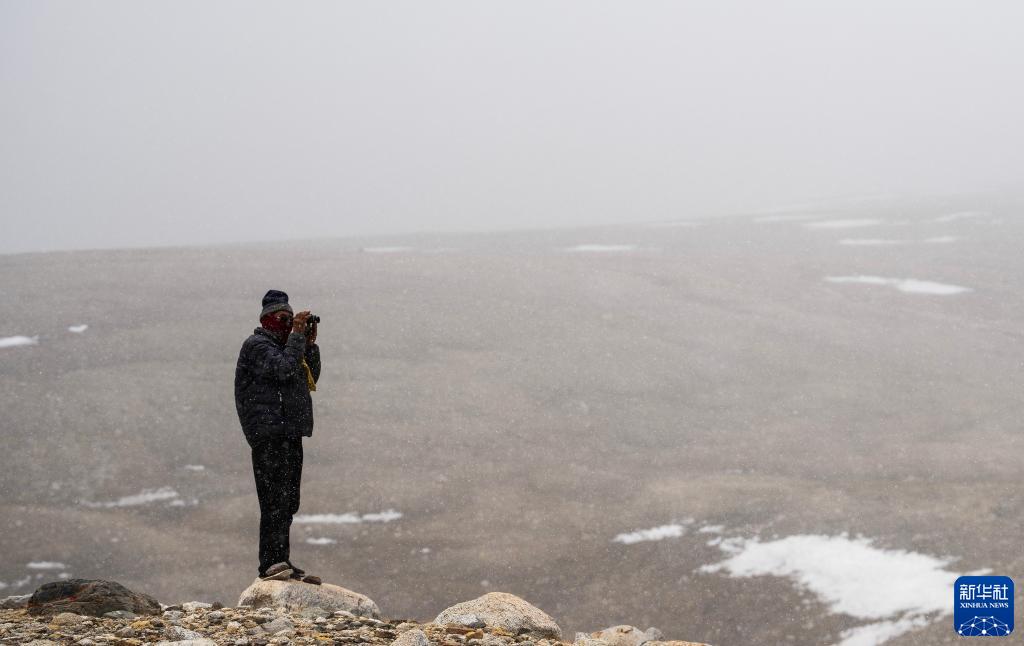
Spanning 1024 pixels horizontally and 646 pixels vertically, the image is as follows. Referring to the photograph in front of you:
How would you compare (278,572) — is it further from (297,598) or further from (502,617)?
(502,617)

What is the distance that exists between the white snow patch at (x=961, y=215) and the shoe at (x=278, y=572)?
35.5m

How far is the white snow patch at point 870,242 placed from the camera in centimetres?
3009

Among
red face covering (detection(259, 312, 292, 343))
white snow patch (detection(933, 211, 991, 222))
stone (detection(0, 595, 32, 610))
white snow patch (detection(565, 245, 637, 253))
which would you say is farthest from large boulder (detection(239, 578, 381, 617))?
white snow patch (detection(933, 211, 991, 222))

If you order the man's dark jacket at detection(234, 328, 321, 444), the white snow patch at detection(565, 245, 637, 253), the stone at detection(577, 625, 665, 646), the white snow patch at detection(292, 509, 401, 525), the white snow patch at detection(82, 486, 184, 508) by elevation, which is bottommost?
the white snow patch at detection(292, 509, 401, 525)

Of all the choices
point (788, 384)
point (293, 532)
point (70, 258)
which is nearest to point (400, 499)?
point (293, 532)

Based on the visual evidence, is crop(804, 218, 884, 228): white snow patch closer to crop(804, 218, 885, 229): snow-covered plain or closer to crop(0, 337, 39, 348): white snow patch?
crop(804, 218, 885, 229): snow-covered plain

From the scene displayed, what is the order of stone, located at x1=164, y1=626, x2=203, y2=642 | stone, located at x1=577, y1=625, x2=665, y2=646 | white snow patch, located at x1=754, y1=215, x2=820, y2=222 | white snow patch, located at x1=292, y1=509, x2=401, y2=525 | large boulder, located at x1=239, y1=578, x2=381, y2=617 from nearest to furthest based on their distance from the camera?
stone, located at x1=164, y1=626, x2=203, y2=642 → large boulder, located at x1=239, y1=578, x2=381, y2=617 → stone, located at x1=577, y1=625, x2=665, y2=646 → white snow patch, located at x1=292, y1=509, x2=401, y2=525 → white snow patch, located at x1=754, y1=215, x2=820, y2=222

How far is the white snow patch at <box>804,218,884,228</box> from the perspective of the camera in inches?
1412

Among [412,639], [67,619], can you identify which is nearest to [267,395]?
[67,619]

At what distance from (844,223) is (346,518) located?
31148 mm

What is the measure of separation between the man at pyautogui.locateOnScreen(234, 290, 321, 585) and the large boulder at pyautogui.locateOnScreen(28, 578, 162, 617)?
88cm

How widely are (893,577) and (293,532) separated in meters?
6.94

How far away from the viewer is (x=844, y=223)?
121ft

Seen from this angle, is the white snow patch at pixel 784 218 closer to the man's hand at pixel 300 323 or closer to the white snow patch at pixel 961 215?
the white snow patch at pixel 961 215
